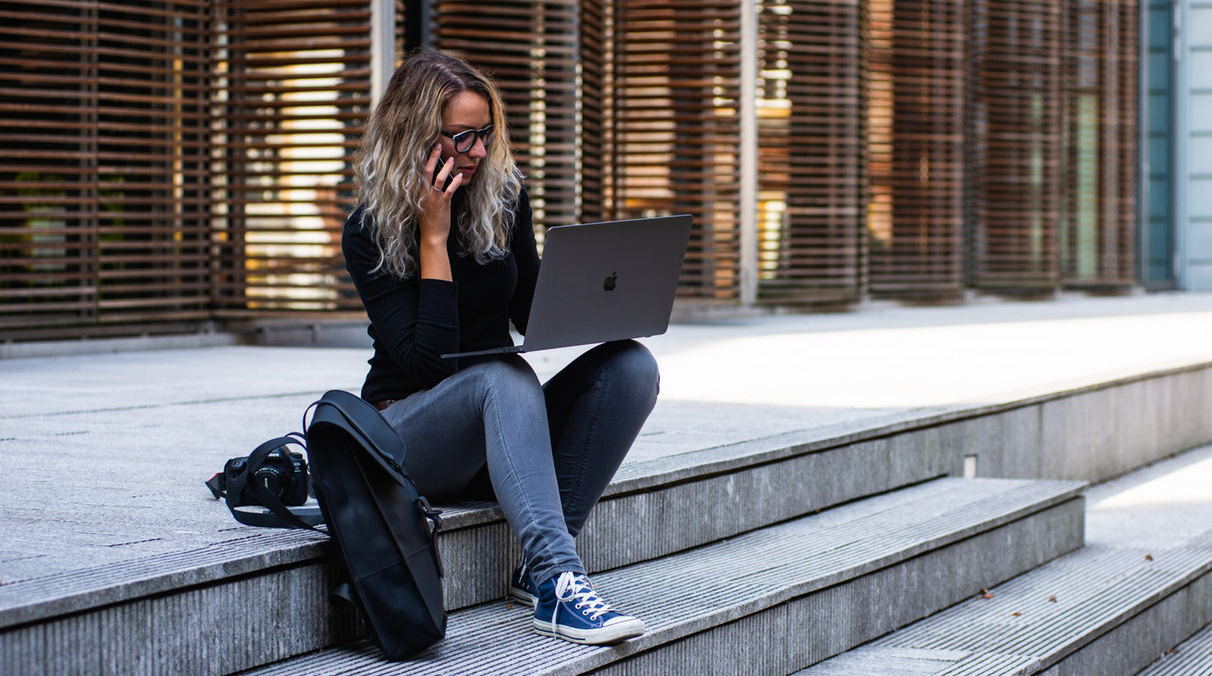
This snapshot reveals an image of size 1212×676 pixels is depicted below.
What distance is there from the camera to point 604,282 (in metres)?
3.15

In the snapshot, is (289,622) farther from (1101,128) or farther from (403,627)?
(1101,128)

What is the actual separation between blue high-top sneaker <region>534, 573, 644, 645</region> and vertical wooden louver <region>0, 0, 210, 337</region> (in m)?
6.04

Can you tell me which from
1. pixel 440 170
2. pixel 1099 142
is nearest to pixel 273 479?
pixel 440 170

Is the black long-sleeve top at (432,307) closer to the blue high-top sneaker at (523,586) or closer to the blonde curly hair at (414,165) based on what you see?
the blonde curly hair at (414,165)

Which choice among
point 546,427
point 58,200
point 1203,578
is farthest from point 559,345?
point 58,200

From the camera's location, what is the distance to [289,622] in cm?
276

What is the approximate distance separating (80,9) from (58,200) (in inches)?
45.5

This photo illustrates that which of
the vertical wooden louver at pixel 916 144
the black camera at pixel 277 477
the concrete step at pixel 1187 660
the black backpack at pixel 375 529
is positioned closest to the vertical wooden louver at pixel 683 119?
the vertical wooden louver at pixel 916 144

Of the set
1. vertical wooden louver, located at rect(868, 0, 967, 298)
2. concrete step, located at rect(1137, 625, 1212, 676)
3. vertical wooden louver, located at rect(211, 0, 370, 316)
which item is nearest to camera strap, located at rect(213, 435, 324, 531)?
concrete step, located at rect(1137, 625, 1212, 676)

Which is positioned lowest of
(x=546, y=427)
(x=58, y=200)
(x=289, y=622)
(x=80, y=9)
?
(x=289, y=622)

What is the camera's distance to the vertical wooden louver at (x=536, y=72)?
32.6ft

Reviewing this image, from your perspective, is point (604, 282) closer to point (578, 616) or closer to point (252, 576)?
point (578, 616)

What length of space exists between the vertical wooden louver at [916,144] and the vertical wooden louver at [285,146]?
21.6 feet

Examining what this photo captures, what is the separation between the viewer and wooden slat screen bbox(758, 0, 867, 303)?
1263cm
